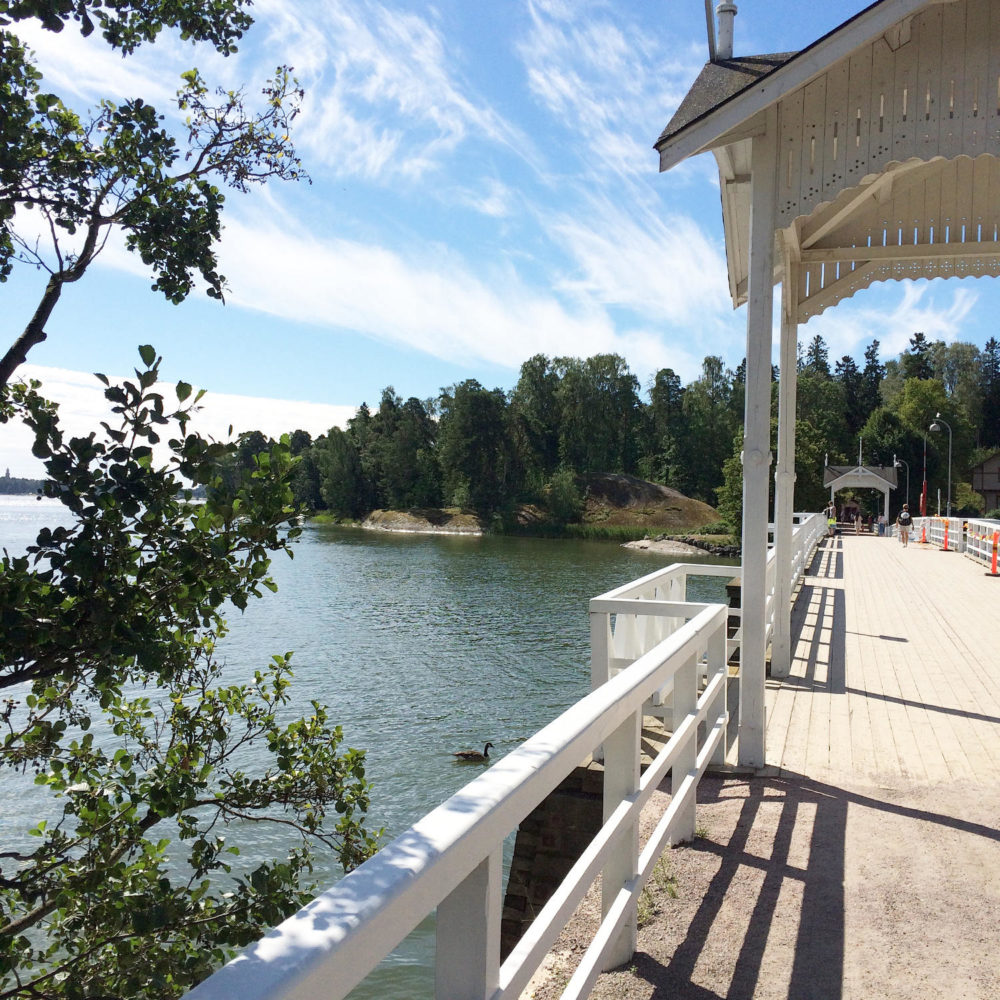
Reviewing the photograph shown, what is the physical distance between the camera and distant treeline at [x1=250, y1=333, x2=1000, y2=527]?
8112 centimetres

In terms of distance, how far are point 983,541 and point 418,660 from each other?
12.5 meters

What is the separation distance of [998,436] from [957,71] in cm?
10930

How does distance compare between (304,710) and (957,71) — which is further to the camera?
(304,710)

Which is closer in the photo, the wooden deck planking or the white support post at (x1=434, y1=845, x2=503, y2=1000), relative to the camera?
the white support post at (x1=434, y1=845, x2=503, y2=1000)

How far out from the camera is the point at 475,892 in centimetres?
153

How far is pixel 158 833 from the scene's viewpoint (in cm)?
963

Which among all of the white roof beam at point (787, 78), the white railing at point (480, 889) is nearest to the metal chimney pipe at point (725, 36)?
the white roof beam at point (787, 78)

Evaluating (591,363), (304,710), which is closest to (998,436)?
(591,363)

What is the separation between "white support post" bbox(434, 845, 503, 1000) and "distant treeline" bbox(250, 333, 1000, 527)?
74.1 meters

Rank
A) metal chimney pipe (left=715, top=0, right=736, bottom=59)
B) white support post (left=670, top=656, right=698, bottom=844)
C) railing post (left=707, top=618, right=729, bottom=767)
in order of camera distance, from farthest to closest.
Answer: metal chimney pipe (left=715, top=0, right=736, bottom=59) < railing post (left=707, top=618, right=729, bottom=767) < white support post (left=670, top=656, right=698, bottom=844)

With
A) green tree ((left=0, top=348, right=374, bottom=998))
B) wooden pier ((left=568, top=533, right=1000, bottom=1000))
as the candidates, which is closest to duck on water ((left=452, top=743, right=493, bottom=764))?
wooden pier ((left=568, top=533, right=1000, bottom=1000))

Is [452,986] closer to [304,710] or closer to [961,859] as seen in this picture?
[961,859]

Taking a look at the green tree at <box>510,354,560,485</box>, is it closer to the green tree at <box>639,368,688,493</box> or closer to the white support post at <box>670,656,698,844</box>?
the green tree at <box>639,368,688,493</box>

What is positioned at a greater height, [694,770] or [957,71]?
[957,71]
